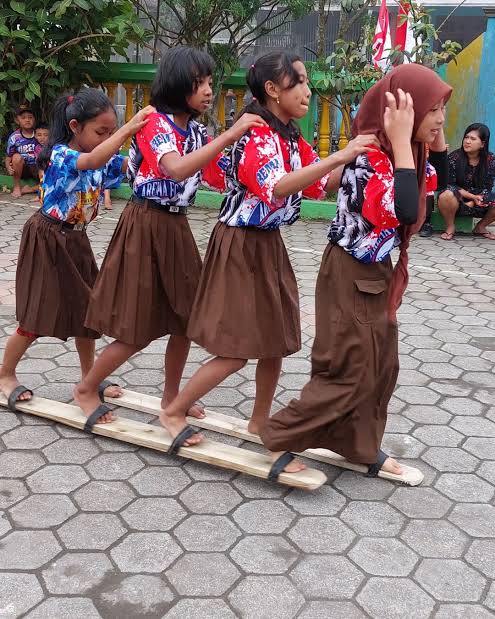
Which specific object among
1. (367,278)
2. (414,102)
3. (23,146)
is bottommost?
(367,278)

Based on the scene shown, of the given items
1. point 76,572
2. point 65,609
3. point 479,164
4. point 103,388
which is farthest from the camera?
point 479,164

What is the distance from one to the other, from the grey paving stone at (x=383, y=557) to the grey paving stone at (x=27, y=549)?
102 centimetres

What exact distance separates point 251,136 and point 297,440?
1.14m

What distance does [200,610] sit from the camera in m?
2.41

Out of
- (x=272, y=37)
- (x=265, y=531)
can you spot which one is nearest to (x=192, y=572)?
(x=265, y=531)

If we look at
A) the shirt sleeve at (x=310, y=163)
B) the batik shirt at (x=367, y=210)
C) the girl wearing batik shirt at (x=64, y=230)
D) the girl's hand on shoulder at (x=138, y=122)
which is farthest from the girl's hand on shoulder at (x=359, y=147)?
the girl wearing batik shirt at (x=64, y=230)

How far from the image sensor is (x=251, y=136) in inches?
112

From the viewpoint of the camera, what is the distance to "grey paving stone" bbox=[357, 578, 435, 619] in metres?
2.43

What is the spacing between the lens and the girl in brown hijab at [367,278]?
267 cm

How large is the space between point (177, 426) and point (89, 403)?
0.47 meters

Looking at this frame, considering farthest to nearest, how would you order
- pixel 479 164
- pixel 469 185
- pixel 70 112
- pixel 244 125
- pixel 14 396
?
pixel 469 185, pixel 479 164, pixel 14 396, pixel 70 112, pixel 244 125

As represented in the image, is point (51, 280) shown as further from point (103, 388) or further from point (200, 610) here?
point (200, 610)

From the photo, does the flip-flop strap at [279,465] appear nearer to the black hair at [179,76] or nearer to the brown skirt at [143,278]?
the brown skirt at [143,278]

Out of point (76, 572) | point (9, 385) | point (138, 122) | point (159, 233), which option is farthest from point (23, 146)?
point (76, 572)
